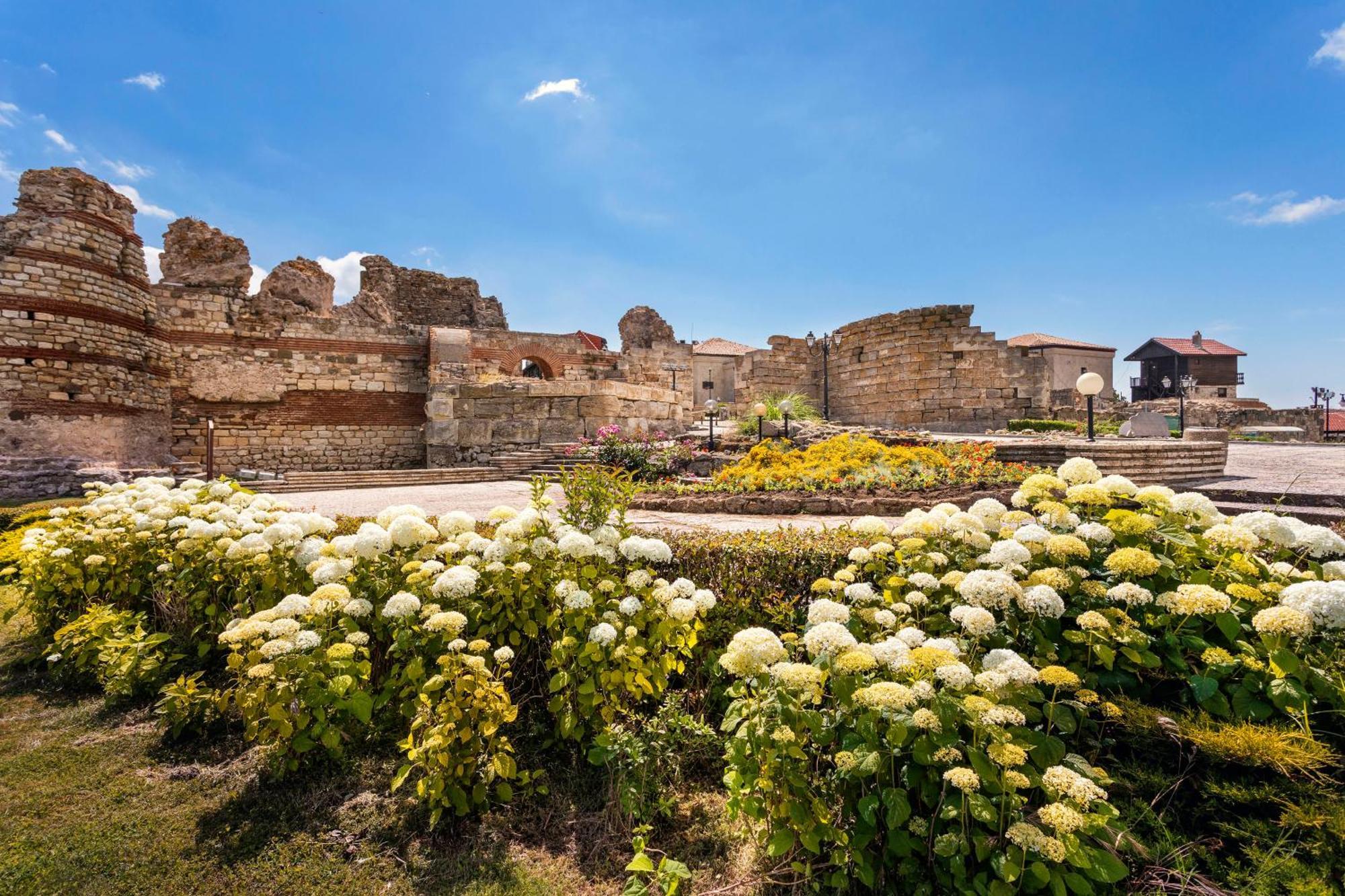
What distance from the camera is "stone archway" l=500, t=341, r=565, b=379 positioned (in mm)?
20859

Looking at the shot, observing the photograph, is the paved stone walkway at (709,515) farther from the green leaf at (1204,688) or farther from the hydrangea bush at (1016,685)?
the green leaf at (1204,688)

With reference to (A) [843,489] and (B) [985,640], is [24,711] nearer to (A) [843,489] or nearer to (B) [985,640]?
(B) [985,640]

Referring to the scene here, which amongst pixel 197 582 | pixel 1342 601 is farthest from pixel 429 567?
pixel 1342 601

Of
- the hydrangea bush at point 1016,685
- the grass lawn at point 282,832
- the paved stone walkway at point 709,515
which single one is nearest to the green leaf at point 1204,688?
the hydrangea bush at point 1016,685

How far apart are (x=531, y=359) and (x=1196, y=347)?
54319 millimetres

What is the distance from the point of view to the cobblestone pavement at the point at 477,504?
236 inches

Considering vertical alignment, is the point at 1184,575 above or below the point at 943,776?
above

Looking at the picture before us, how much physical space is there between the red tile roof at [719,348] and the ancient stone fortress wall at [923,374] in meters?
20.6

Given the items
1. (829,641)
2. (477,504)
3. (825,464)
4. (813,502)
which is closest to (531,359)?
(477,504)

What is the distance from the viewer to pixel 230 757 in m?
3.10

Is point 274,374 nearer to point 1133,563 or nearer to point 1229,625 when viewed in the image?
point 1133,563

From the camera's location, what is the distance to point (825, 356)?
60.6 feet

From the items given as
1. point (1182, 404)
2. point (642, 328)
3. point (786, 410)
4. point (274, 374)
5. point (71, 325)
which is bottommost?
point (786, 410)

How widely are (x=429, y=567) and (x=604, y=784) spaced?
1381 mm
